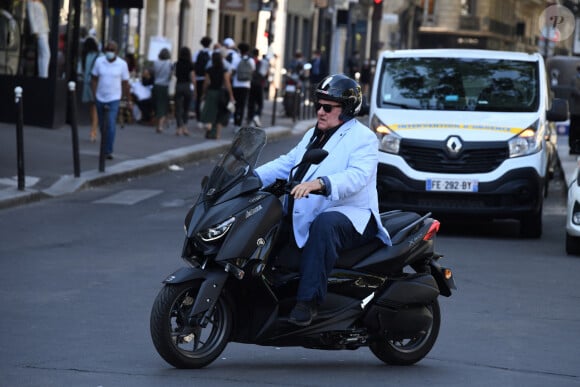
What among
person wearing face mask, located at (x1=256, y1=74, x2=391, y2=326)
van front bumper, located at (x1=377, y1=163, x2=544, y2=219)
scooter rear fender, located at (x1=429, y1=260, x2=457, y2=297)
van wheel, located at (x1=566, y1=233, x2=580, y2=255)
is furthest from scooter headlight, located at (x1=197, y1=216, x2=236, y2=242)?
van front bumper, located at (x1=377, y1=163, x2=544, y2=219)

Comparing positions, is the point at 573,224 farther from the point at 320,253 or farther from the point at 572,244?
the point at 320,253

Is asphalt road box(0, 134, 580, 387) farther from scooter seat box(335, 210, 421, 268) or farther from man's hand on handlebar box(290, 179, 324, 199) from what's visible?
man's hand on handlebar box(290, 179, 324, 199)

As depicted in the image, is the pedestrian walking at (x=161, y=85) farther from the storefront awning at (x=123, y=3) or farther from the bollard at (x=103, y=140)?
the bollard at (x=103, y=140)

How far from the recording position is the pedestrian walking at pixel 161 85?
A: 27.4 meters

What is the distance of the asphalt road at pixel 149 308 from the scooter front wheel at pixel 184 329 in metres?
0.08

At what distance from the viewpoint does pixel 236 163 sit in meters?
7.20

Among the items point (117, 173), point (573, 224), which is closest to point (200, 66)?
point (117, 173)

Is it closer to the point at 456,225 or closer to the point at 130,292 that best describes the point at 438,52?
the point at 456,225

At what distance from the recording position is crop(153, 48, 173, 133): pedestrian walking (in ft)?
90.0

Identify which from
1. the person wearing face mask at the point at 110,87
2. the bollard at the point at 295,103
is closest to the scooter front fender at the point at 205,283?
the person wearing face mask at the point at 110,87

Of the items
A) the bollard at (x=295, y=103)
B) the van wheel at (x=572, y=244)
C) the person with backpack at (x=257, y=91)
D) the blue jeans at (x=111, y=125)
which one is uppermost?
the van wheel at (x=572, y=244)

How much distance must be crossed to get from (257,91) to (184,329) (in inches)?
972

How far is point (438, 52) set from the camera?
16062 millimetres

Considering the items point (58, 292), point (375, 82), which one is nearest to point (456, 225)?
point (375, 82)
